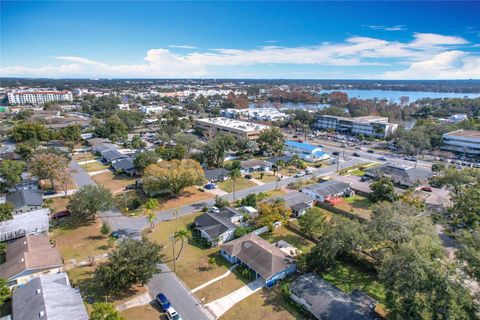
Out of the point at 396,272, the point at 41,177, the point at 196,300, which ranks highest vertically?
the point at 396,272

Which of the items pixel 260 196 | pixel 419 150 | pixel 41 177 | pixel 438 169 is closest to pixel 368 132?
pixel 419 150

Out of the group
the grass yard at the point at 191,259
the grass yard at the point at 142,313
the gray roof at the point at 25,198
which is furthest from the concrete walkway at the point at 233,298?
the gray roof at the point at 25,198

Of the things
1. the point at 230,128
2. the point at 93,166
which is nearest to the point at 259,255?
the point at 93,166

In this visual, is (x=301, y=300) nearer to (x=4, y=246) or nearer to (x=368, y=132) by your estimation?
(x=4, y=246)

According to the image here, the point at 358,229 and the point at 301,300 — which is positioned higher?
the point at 358,229

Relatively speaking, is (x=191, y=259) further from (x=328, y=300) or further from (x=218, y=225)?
(x=328, y=300)
